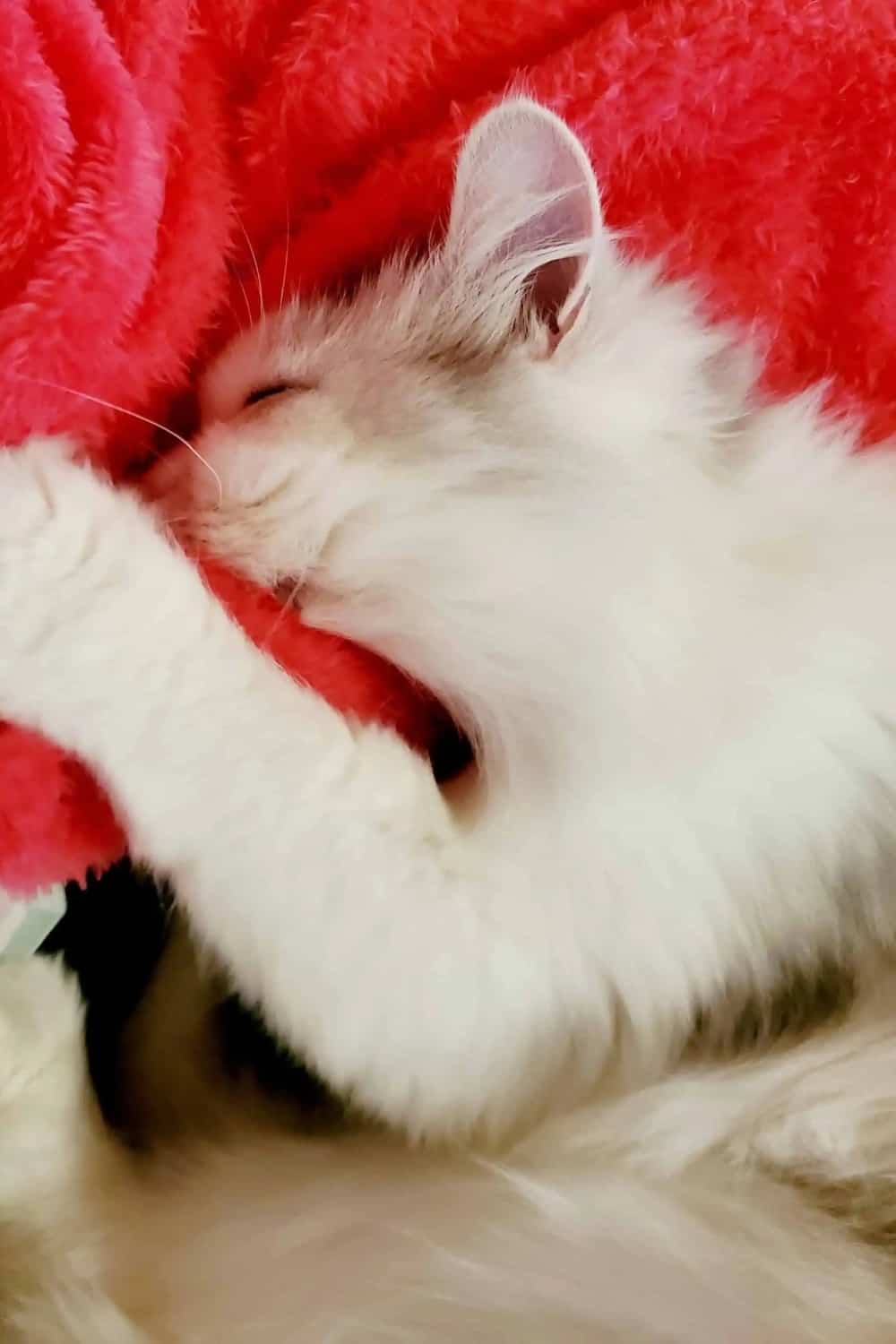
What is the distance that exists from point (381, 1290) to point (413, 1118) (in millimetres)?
128

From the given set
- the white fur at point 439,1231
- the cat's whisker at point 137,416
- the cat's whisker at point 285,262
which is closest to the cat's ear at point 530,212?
the cat's whisker at point 285,262

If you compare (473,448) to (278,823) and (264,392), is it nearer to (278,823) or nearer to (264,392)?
(264,392)

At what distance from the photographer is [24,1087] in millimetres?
980

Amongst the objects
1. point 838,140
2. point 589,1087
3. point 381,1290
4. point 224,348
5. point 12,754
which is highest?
point 838,140

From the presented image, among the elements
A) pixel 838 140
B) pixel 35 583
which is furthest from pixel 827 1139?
pixel 838 140

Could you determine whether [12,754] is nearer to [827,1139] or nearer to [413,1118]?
[413,1118]

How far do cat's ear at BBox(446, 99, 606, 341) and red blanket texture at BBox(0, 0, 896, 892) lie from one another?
0.10 meters

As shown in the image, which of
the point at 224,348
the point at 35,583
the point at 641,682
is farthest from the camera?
the point at 224,348

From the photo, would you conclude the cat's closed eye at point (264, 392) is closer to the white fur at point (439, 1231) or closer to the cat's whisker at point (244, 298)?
the cat's whisker at point (244, 298)

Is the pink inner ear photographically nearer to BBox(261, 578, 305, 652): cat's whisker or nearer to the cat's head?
the cat's head

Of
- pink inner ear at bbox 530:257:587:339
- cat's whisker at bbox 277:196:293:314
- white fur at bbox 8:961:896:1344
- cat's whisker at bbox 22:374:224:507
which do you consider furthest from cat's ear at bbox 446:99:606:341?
white fur at bbox 8:961:896:1344

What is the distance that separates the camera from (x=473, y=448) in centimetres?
96

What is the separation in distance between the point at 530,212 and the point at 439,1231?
2.43 ft

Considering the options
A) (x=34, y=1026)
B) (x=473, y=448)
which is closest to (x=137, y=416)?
(x=473, y=448)
